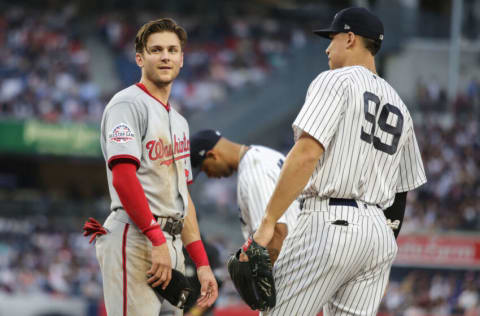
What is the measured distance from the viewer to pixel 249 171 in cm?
514

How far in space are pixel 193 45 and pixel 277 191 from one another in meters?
18.9

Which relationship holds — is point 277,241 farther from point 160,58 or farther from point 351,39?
point 160,58

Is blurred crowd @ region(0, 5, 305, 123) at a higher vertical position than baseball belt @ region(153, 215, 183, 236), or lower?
lower

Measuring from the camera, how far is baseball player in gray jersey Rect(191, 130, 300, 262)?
4.84 meters

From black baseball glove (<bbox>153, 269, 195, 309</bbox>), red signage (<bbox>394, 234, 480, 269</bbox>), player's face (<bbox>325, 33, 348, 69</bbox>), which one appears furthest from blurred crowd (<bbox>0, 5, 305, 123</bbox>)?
black baseball glove (<bbox>153, 269, 195, 309</bbox>)

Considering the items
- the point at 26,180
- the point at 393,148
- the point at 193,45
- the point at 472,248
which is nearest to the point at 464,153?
the point at 472,248

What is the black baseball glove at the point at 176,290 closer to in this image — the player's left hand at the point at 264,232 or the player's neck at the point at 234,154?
the player's left hand at the point at 264,232

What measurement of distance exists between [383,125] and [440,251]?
38.0 feet

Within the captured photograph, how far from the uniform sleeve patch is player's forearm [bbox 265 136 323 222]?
66 cm

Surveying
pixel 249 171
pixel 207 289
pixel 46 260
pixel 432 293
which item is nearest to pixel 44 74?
pixel 46 260

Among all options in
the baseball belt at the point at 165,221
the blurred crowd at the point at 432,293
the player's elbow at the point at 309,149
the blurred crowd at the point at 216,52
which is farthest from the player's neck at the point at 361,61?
the blurred crowd at the point at 216,52

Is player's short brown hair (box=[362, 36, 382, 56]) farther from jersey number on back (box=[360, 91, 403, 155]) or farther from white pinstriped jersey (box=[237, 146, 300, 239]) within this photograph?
white pinstriped jersey (box=[237, 146, 300, 239])

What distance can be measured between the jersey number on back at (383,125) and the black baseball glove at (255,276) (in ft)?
2.27

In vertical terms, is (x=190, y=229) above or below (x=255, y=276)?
above
